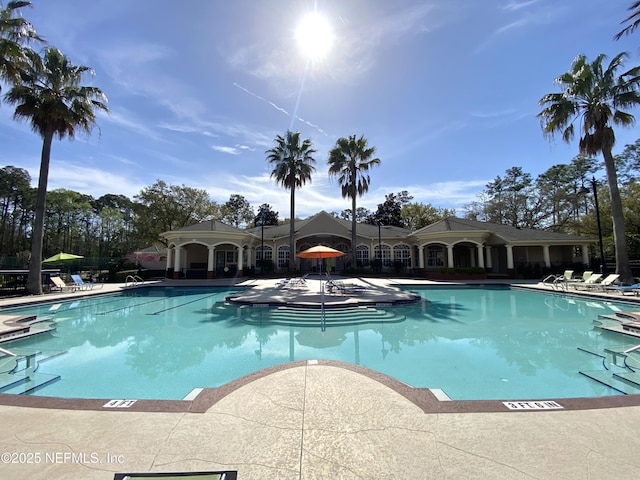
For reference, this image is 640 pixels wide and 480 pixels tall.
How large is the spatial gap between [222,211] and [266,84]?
87.6 ft

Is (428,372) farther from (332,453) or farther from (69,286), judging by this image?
(69,286)

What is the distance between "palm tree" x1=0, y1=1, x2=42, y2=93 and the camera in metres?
12.3

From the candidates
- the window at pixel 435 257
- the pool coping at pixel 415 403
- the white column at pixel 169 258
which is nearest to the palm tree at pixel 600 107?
the window at pixel 435 257

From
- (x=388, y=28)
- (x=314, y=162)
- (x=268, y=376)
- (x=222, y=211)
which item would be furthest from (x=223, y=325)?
(x=222, y=211)

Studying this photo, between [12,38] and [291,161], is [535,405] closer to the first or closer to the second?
[12,38]

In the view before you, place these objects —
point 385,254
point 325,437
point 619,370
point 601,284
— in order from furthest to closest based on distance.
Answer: point 385,254, point 601,284, point 619,370, point 325,437

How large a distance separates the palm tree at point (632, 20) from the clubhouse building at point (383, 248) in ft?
45.3

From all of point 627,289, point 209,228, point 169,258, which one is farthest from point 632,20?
point 169,258

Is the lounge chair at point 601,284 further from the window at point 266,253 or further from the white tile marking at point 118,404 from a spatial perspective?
the window at point 266,253

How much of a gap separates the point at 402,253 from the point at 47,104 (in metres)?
27.5

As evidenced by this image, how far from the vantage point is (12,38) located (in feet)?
41.4

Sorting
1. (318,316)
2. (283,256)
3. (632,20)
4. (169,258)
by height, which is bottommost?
(318,316)

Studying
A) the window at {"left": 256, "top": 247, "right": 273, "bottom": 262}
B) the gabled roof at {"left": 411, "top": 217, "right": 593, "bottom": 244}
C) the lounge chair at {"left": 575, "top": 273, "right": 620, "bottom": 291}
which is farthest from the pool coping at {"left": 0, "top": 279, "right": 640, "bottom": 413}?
the window at {"left": 256, "top": 247, "right": 273, "bottom": 262}

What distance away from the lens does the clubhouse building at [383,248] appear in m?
23.6
